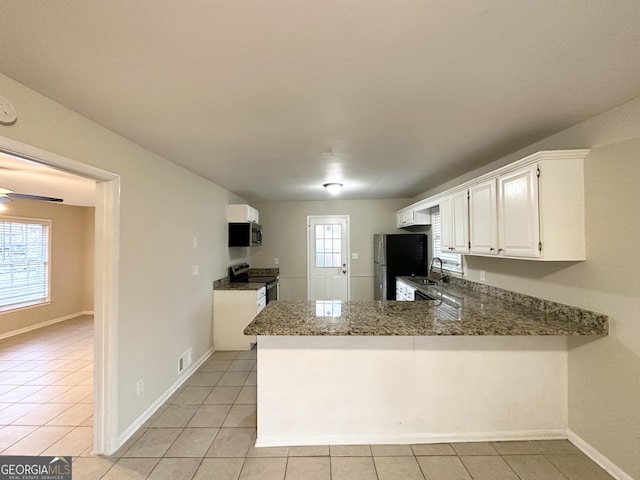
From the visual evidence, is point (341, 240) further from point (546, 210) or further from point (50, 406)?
point (50, 406)

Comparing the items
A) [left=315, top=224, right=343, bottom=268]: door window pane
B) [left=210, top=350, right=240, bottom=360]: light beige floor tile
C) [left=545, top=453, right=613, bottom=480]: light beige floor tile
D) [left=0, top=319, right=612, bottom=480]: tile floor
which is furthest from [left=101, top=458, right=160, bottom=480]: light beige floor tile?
[left=315, top=224, right=343, bottom=268]: door window pane

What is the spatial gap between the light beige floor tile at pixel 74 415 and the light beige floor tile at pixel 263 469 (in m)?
1.65

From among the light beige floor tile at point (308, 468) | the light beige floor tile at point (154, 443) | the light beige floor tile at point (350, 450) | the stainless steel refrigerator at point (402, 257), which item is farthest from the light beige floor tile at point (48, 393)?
the stainless steel refrigerator at point (402, 257)

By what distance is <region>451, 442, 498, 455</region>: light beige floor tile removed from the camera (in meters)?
2.01

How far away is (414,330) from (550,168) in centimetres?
147

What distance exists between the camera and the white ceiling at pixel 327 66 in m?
1.01

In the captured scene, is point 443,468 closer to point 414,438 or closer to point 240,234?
point 414,438

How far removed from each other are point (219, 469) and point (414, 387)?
4.88ft

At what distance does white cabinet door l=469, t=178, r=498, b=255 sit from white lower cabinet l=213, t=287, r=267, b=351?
284 centimetres

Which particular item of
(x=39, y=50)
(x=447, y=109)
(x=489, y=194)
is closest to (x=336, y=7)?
(x=447, y=109)


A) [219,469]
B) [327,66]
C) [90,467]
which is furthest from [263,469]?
[327,66]

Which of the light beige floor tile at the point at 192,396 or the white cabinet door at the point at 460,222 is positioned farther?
the white cabinet door at the point at 460,222

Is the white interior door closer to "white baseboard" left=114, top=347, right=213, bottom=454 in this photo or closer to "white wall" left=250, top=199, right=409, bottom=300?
"white wall" left=250, top=199, right=409, bottom=300

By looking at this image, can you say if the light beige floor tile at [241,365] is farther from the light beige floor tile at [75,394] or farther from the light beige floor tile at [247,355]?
the light beige floor tile at [75,394]
